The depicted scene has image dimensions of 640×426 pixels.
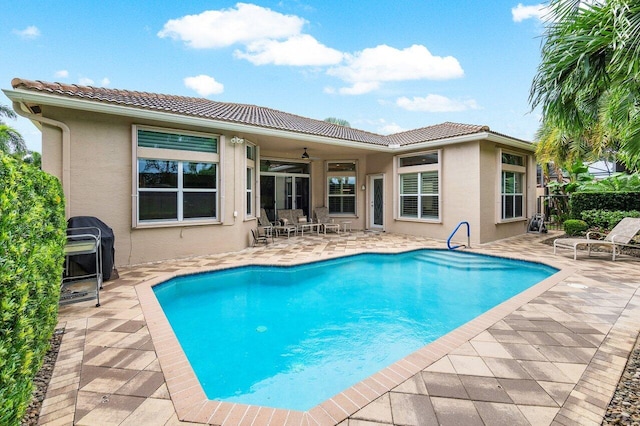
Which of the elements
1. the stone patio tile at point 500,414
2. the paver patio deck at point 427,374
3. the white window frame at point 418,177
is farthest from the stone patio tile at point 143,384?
the white window frame at point 418,177

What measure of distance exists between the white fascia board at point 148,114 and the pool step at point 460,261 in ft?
17.5

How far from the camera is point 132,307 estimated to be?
4.91m

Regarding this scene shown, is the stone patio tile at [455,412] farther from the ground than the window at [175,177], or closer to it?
closer to it

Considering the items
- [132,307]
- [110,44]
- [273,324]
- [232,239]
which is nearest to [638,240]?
[273,324]

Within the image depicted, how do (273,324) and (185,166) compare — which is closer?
(273,324)

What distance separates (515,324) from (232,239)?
25.2ft

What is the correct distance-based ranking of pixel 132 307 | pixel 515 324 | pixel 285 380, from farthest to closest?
pixel 132 307 < pixel 515 324 < pixel 285 380

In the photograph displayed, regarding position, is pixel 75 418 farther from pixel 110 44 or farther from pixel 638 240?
pixel 110 44

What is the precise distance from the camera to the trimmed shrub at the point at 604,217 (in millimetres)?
10734

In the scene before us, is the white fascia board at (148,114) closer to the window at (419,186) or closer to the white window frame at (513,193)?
the window at (419,186)

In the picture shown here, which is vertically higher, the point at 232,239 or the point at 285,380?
the point at 232,239

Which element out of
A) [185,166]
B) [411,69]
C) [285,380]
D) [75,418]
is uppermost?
[411,69]

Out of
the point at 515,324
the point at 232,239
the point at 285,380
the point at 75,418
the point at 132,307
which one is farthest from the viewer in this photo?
the point at 232,239

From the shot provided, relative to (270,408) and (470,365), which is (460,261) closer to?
(470,365)
